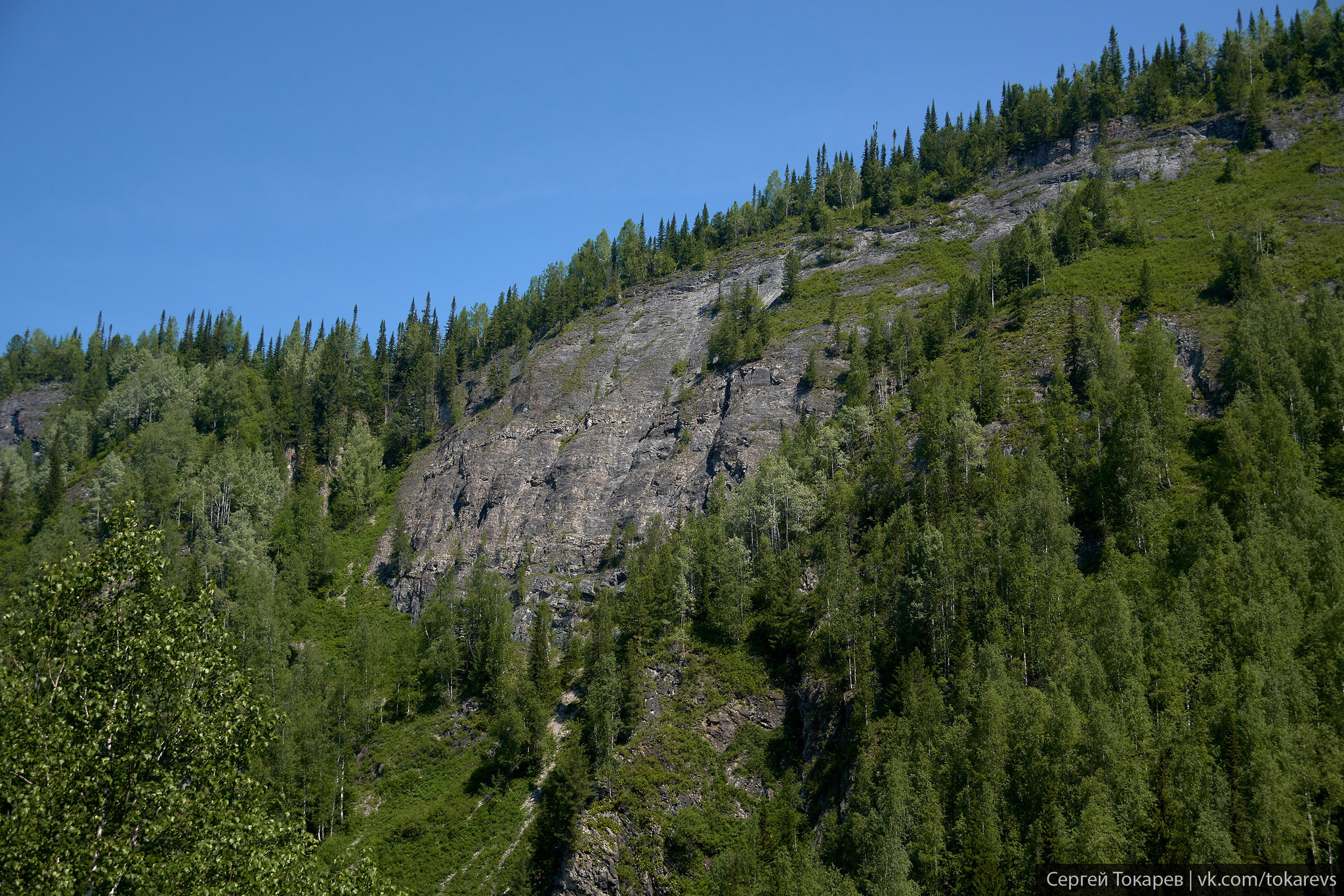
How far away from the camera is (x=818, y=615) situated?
83.9m

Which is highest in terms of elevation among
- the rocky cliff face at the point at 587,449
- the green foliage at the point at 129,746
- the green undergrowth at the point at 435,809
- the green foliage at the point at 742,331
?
the green foliage at the point at 742,331

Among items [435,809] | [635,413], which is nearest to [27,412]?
[635,413]

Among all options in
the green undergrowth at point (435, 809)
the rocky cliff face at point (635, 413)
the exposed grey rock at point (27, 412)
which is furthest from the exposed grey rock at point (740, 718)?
the exposed grey rock at point (27, 412)

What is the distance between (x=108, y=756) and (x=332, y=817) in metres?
73.9

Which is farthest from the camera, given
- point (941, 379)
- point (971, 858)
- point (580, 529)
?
point (580, 529)

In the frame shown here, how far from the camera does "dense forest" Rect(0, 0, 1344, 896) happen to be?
1823cm

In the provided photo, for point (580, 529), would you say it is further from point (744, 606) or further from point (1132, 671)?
point (1132, 671)

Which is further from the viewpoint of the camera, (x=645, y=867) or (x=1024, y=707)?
(x=645, y=867)

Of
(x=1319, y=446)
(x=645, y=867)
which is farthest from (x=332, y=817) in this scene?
(x=1319, y=446)

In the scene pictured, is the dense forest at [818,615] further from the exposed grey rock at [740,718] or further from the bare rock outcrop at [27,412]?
the bare rock outcrop at [27,412]

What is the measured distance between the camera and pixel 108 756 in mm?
16766

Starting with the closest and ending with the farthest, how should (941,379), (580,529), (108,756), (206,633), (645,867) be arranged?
(108,756) < (206,633) < (645,867) < (941,379) < (580,529)

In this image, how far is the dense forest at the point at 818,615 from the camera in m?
18.2

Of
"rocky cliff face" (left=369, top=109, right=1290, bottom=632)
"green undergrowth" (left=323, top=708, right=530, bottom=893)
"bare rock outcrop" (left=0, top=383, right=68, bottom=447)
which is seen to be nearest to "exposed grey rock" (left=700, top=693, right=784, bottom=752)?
"green undergrowth" (left=323, top=708, right=530, bottom=893)
